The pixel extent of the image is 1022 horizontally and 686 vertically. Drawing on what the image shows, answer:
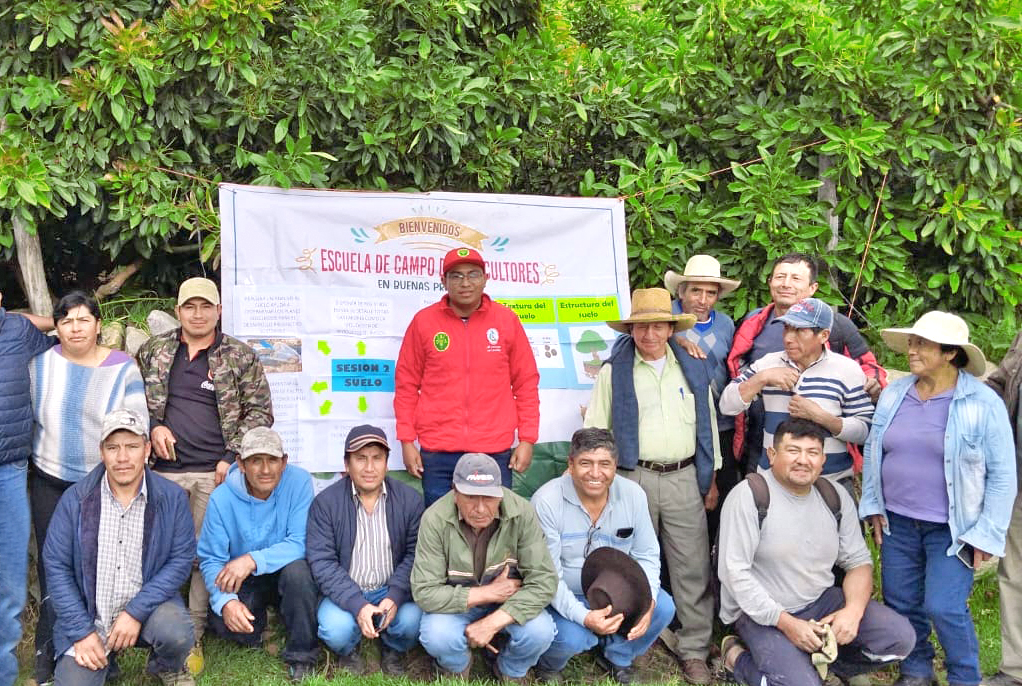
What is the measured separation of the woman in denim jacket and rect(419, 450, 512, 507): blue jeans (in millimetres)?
1936

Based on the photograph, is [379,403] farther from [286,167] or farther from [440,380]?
[286,167]

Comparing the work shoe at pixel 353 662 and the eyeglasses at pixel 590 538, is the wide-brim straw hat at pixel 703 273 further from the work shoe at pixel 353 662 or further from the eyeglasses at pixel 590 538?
the work shoe at pixel 353 662

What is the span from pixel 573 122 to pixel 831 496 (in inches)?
136

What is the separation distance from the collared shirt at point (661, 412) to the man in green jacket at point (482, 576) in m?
0.76

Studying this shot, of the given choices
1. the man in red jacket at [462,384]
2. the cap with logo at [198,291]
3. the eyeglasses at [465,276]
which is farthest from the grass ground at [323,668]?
the eyeglasses at [465,276]

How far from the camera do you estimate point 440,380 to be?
16.7 feet

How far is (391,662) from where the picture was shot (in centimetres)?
480

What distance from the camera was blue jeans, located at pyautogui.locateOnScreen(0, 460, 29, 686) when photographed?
14.9ft

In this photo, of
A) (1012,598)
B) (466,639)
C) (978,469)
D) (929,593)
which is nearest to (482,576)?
(466,639)

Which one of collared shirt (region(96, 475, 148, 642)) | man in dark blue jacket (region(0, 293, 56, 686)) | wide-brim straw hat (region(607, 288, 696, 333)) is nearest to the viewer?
collared shirt (region(96, 475, 148, 642))

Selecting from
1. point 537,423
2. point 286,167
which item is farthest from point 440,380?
point 286,167

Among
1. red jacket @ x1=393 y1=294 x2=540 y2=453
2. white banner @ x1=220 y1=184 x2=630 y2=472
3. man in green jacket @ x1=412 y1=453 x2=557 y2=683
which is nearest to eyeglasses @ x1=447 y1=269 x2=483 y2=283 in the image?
red jacket @ x1=393 y1=294 x2=540 y2=453

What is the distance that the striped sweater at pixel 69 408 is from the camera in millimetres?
4691

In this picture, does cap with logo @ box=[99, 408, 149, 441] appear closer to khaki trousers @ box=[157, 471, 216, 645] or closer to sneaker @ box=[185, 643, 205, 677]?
khaki trousers @ box=[157, 471, 216, 645]
